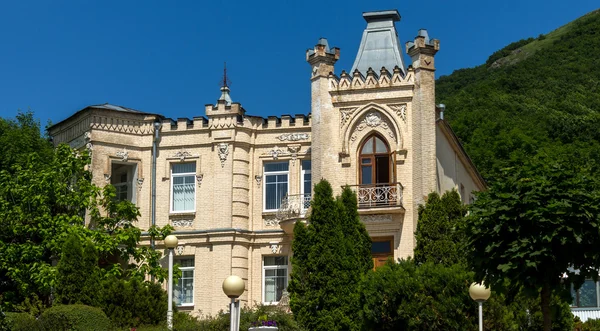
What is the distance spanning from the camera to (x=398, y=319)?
993 inches

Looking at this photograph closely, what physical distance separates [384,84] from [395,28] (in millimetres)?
3055

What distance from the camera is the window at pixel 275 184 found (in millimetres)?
34594

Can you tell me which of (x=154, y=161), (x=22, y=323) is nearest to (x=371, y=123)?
(x=154, y=161)

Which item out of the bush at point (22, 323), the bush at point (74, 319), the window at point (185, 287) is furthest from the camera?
the window at point (185, 287)

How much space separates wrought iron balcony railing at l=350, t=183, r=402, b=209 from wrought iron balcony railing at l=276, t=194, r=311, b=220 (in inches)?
93.7

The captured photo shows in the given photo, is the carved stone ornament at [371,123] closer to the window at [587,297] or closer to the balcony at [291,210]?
the balcony at [291,210]

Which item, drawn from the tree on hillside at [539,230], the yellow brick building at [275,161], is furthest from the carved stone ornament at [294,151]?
the tree on hillside at [539,230]

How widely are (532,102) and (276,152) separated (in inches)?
1435

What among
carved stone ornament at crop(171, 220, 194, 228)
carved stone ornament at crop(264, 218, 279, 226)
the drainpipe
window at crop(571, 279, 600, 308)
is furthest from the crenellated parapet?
window at crop(571, 279, 600, 308)

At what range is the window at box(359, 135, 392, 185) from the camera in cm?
3192

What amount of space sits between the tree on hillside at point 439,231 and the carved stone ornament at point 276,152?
6.36 meters

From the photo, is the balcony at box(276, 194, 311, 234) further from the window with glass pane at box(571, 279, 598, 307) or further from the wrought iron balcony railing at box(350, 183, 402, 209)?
the window with glass pane at box(571, 279, 598, 307)

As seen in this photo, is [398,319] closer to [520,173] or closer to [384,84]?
[520,173]

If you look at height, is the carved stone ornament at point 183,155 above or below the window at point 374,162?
above
